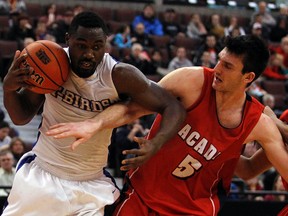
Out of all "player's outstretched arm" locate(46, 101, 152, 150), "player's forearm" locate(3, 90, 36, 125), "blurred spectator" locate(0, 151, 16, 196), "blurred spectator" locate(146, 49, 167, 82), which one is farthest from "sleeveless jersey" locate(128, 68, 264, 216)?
"blurred spectator" locate(146, 49, 167, 82)

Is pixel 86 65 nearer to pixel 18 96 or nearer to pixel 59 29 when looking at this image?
pixel 18 96

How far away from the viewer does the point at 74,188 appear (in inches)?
157

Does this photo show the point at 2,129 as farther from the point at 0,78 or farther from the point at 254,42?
the point at 254,42

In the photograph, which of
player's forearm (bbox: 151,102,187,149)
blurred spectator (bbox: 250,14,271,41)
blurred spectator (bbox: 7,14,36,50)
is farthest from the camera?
blurred spectator (bbox: 250,14,271,41)

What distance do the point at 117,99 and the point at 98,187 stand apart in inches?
20.6

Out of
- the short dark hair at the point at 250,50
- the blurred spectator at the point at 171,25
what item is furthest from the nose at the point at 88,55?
the blurred spectator at the point at 171,25

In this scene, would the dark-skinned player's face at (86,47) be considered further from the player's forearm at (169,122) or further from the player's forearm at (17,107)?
the player's forearm at (169,122)

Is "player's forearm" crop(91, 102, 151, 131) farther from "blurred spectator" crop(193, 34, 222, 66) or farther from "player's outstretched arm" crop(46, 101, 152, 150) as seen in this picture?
"blurred spectator" crop(193, 34, 222, 66)

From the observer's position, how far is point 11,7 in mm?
12086

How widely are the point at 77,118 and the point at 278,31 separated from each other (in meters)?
11.3

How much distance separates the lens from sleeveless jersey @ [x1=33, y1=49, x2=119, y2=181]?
12.8 ft

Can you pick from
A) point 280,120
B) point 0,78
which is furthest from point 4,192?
point 0,78

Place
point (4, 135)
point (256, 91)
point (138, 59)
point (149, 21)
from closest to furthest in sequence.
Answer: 1. point (4, 135)
2. point (138, 59)
3. point (256, 91)
4. point (149, 21)

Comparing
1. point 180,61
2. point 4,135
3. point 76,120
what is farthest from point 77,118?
point 180,61
